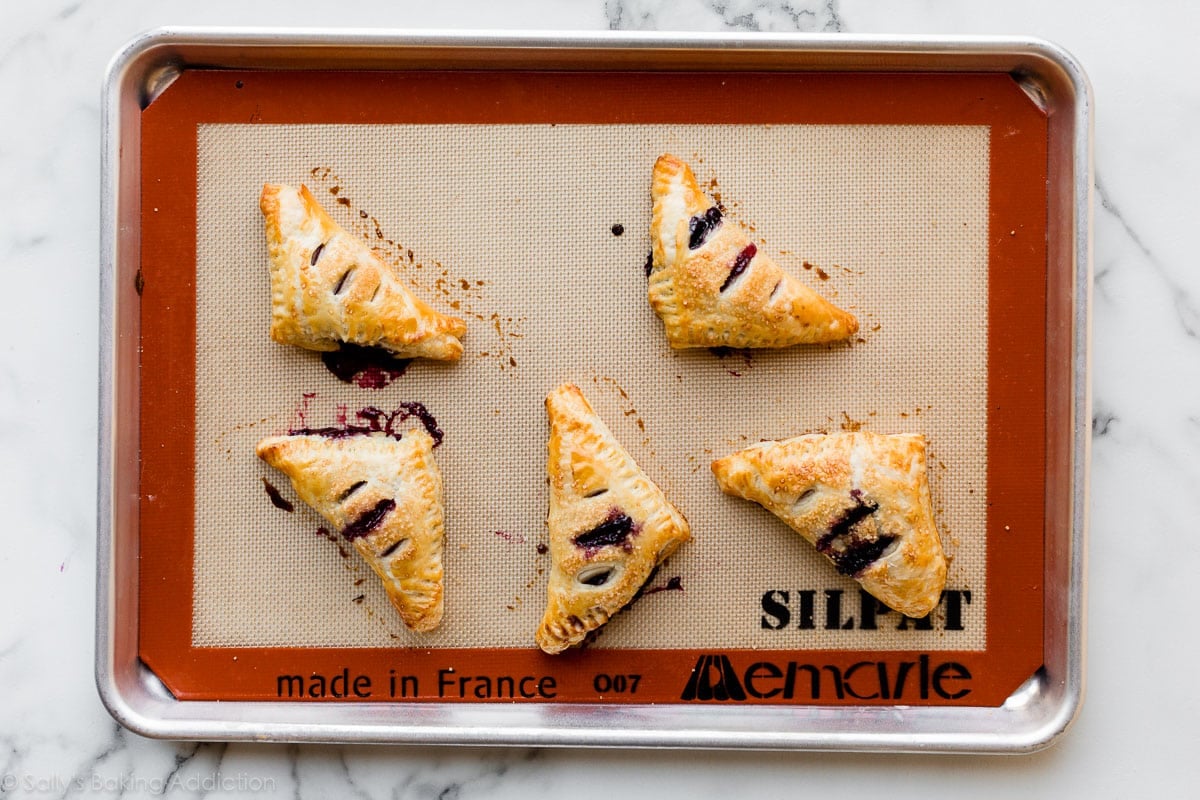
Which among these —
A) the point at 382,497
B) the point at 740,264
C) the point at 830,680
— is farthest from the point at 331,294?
the point at 830,680

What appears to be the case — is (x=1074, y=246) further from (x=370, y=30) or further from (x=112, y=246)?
(x=112, y=246)

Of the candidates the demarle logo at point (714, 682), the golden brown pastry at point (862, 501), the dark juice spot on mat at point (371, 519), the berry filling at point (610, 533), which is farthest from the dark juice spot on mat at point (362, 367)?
the demarle logo at point (714, 682)

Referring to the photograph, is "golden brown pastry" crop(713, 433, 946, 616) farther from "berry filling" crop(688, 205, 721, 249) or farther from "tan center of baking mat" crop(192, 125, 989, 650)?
"berry filling" crop(688, 205, 721, 249)

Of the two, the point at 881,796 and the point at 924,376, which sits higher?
the point at 924,376

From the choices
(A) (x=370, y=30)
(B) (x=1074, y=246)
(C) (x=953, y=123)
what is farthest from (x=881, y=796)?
(A) (x=370, y=30)

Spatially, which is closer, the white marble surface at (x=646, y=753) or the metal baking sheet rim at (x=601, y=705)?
the metal baking sheet rim at (x=601, y=705)

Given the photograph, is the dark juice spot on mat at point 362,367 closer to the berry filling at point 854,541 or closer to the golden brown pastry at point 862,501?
the golden brown pastry at point 862,501
